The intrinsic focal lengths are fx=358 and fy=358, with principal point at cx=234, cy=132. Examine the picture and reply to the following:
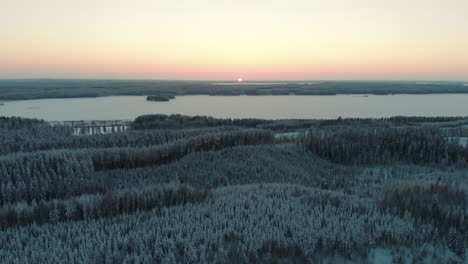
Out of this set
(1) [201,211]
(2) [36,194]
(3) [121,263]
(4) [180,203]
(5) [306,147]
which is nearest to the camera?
(3) [121,263]

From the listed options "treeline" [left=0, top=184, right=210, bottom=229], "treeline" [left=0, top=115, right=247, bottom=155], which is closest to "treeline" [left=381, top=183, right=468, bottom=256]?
"treeline" [left=0, top=184, right=210, bottom=229]

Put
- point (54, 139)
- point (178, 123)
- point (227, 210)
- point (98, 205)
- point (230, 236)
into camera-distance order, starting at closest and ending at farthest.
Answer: point (230, 236), point (227, 210), point (98, 205), point (54, 139), point (178, 123)

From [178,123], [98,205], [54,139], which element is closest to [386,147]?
[98,205]

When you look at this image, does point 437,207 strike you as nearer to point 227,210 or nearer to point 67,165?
point 227,210

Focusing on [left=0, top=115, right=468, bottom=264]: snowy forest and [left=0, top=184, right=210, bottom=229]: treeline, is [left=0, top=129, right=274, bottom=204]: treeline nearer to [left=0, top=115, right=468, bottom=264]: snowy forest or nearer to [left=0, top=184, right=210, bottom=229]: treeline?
[left=0, top=115, right=468, bottom=264]: snowy forest

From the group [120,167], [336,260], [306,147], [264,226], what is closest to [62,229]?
[264,226]

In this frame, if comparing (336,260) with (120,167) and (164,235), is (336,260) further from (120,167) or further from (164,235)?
(120,167)
